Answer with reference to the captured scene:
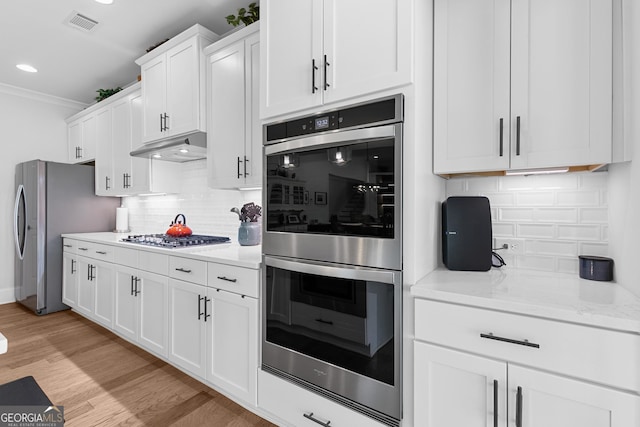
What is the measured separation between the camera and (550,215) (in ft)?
5.10

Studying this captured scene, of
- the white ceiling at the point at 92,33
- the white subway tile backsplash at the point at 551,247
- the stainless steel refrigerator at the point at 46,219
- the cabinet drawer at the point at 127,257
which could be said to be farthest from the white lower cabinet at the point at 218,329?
the stainless steel refrigerator at the point at 46,219

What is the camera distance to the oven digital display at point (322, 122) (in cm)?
152

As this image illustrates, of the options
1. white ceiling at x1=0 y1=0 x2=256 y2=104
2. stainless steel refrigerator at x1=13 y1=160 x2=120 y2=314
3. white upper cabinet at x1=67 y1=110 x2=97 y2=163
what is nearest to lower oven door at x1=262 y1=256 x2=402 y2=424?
white ceiling at x1=0 y1=0 x2=256 y2=104

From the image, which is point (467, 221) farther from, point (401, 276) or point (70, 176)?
point (70, 176)

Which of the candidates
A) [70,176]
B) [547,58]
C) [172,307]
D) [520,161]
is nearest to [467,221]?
[520,161]

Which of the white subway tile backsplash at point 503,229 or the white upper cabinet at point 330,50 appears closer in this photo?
the white upper cabinet at point 330,50

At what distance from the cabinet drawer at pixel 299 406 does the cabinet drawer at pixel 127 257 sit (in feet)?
5.26

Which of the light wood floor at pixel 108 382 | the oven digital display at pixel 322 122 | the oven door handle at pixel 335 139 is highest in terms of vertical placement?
the oven digital display at pixel 322 122

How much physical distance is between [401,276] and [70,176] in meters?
4.37

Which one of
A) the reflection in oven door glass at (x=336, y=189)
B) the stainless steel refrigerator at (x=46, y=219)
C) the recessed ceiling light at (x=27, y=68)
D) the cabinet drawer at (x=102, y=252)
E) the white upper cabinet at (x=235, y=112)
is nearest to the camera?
the reflection in oven door glass at (x=336, y=189)

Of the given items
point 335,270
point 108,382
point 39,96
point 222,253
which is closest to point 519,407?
point 335,270

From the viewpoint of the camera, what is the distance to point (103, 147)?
385 cm

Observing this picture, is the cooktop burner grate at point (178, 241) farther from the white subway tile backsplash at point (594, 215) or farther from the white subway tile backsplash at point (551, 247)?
the white subway tile backsplash at point (594, 215)

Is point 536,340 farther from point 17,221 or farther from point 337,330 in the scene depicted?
point 17,221
